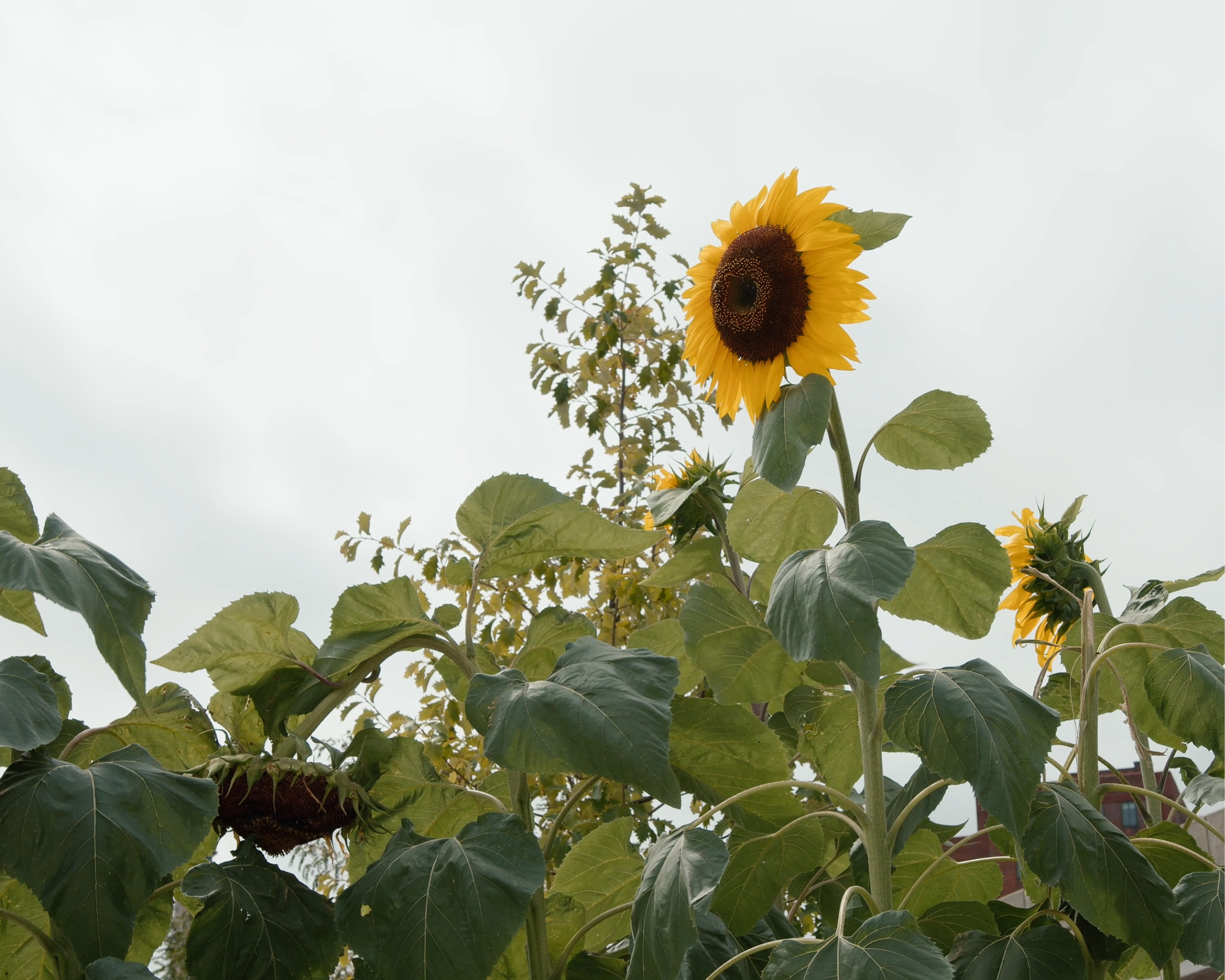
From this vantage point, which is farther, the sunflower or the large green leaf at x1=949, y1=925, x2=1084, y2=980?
the sunflower

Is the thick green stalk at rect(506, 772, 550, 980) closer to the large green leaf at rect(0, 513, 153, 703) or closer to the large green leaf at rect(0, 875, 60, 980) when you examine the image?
the large green leaf at rect(0, 513, 153, 703)

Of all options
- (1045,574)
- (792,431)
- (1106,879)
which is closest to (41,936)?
(792,431)

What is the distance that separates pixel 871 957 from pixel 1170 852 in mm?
511

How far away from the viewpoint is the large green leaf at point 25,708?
878 millimetres

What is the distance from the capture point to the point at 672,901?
93 centimetres

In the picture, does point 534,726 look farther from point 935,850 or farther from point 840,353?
point 935,850

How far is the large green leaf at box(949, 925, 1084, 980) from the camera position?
1007 millimetres

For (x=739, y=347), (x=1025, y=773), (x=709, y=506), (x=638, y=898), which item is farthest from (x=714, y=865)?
(x=709, y=506)

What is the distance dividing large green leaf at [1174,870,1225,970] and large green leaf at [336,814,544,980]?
2.03 feet

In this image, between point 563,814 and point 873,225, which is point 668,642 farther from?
point 873,225

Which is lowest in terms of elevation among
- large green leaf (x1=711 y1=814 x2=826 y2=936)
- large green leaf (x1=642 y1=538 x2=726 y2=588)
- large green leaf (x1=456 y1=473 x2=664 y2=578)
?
large green leaf (x1=711 y1=814 x2=826 y2=936)

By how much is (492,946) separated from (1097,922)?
537 mm

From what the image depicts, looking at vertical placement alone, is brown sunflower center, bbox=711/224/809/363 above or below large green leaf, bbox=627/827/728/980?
above

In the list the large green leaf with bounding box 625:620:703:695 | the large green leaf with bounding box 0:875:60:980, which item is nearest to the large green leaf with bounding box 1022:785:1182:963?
the large green leaf with bounding box 625:620:703:695
